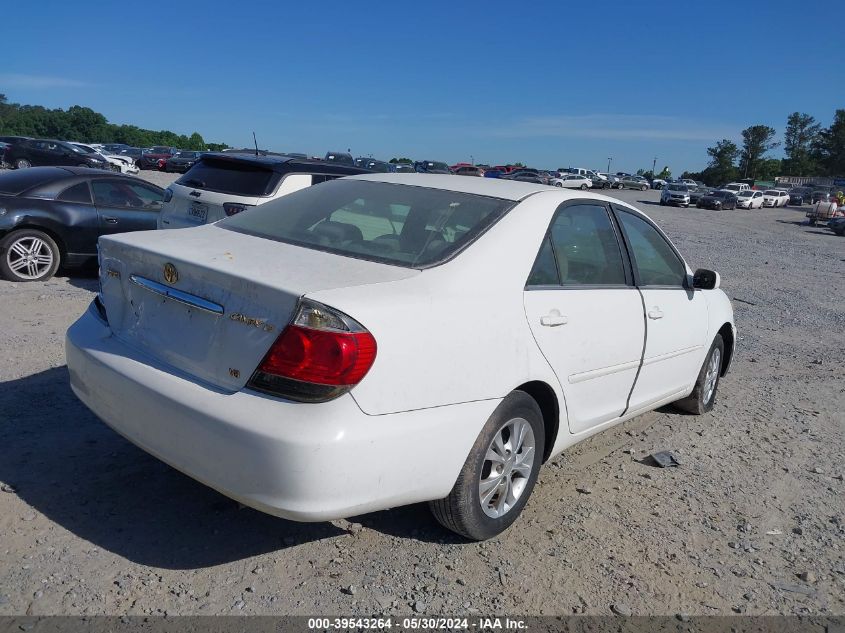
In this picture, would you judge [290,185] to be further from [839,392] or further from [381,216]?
[839,392]

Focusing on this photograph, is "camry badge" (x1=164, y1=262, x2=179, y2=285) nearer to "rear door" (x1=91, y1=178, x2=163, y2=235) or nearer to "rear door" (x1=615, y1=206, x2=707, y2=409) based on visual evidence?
"rear door" (x1=615, y1=206, x2=707, y2=409)

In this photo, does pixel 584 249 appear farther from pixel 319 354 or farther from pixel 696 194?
pixel 696 194

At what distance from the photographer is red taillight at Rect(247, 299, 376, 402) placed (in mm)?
2596

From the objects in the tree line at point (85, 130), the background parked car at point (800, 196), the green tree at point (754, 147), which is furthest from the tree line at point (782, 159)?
the tree line at point (85, 130)

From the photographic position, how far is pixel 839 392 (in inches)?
252

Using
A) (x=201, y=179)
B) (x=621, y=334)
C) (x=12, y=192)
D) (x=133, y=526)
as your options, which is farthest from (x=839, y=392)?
(x=12, y=192)

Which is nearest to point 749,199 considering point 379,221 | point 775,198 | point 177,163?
point 775,198

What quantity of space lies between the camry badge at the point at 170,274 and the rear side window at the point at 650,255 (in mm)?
2589

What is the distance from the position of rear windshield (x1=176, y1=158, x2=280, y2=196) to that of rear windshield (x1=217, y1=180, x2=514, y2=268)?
3199 millimetres

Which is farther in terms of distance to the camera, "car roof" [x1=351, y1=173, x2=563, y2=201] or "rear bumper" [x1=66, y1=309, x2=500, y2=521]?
"car roof" [x1=351, y1=173, x2=563, y2=201]

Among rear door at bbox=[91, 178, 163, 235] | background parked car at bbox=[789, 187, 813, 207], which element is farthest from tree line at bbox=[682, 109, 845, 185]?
rear door at bbox=[91, 178, 163, 235]

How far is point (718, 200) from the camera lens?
48.2 meters

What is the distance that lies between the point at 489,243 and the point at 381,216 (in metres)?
0.75

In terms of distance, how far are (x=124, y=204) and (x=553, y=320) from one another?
7.20m
